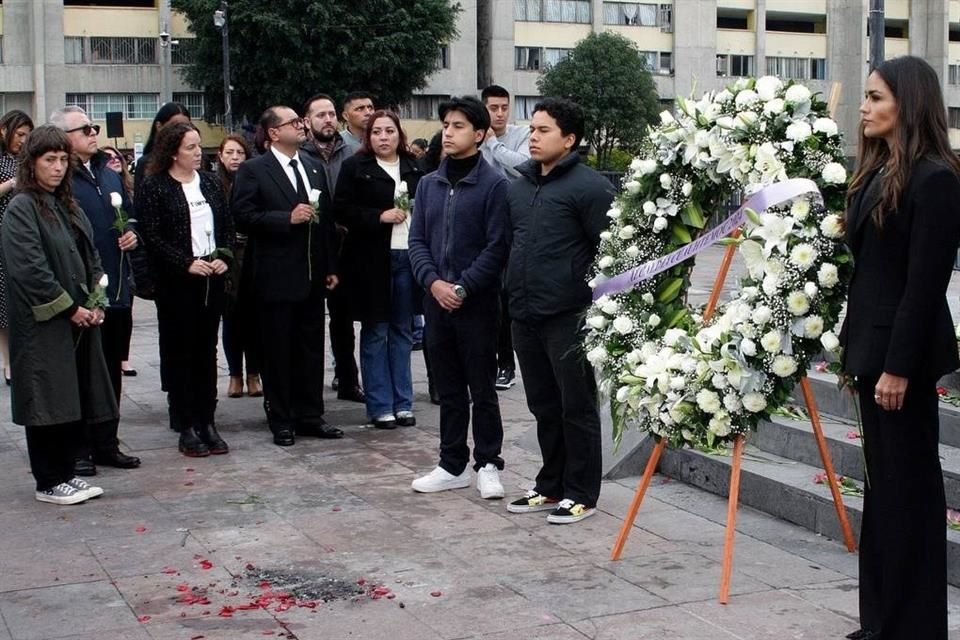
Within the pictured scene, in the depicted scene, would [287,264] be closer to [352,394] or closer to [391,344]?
[391,344]

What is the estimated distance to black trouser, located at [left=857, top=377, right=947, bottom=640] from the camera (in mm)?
4777

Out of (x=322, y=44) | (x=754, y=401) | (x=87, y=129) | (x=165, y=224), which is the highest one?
(x=322, y=44)

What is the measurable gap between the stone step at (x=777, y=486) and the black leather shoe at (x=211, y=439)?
2.75 meters

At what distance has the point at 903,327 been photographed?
15.1 feet

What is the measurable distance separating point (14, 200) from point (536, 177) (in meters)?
2.78

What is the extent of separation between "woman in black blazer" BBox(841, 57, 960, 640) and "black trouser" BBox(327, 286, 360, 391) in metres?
5.26

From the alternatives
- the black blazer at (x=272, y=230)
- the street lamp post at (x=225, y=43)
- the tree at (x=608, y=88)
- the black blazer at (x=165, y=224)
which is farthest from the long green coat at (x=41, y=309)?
the tree at (x=608, y=88)

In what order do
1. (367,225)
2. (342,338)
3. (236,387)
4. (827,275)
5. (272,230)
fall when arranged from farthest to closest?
(236,387), (342,338), (367,225), (272,230), (827,275)

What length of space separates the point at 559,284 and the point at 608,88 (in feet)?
Result: 178

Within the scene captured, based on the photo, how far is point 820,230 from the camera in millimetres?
5348

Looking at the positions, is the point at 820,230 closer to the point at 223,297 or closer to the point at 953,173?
the point at 953,173

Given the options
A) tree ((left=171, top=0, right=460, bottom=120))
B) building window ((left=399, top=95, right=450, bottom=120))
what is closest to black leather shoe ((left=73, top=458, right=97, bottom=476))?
tree ((left=171, top=0, right=460, bottom=120))

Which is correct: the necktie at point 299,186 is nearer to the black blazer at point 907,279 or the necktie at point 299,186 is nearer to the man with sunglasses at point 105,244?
the man with sunglasses at point 105,244

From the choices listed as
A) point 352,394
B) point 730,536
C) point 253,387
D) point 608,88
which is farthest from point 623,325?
point 608,88
